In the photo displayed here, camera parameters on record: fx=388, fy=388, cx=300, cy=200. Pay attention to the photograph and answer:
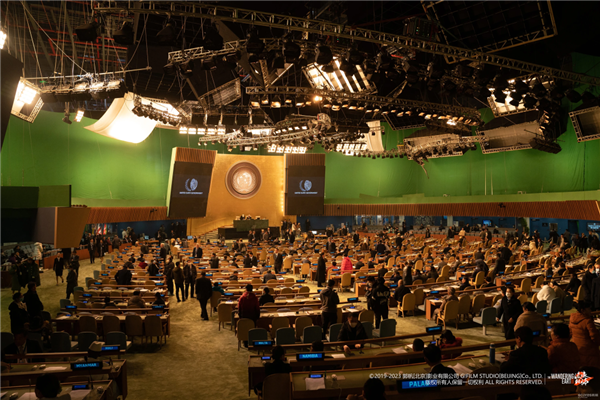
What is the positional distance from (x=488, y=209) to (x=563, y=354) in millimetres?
24121

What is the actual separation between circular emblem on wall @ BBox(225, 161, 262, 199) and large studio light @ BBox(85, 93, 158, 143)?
33.0 ft

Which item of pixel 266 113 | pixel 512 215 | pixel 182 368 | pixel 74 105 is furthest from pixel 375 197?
pixel 182 368

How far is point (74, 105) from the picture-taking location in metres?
24.0

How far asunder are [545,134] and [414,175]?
13112 millimetres

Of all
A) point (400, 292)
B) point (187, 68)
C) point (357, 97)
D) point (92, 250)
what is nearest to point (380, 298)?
point (400, 292)

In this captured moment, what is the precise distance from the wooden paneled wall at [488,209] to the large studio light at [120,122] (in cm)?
1607

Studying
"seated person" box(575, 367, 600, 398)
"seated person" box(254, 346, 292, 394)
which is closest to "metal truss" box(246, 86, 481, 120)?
"seated person" box(254, 346, 292, 394)

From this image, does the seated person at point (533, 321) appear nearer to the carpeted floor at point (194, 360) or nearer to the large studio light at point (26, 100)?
the carpeted floor at point (194, 360)

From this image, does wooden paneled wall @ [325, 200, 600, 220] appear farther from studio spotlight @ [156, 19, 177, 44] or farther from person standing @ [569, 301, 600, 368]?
studio spotlight @ [156, 19, 177, 44]

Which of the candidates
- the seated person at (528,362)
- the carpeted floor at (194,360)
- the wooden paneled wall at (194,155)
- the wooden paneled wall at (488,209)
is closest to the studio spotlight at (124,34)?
the carpeted floor at (194,360)

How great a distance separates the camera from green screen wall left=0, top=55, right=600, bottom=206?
1970 centimetres

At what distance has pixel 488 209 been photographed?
26.2 metres

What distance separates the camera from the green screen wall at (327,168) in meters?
19.7

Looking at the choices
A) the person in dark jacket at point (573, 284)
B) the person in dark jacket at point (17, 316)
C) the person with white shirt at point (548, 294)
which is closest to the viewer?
the person in dark jacket at point (17, 316)
